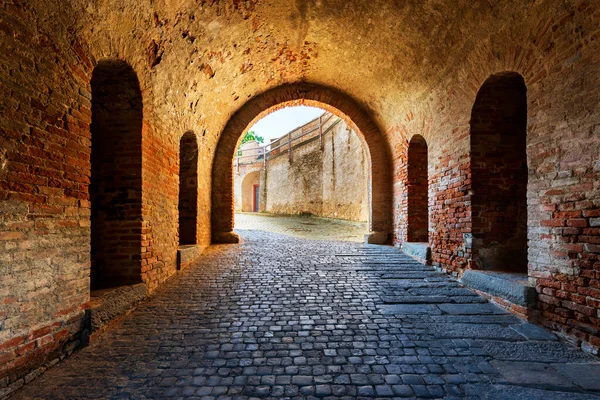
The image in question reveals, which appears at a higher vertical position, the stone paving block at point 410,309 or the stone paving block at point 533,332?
the stone paving block at point 410,309

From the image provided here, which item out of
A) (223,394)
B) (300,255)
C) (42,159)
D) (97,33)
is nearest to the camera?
(223,394)

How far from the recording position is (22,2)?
227 centimetres

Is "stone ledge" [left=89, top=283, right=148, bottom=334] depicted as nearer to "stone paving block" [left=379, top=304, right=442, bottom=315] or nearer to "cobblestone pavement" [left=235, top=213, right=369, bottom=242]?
"stone paving block" [left=379, top=304, right=442, bottom=315]

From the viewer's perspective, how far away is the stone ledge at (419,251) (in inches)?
219

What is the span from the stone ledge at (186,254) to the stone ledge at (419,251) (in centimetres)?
431

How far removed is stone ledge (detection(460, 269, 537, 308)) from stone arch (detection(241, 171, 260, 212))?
22.7 meters

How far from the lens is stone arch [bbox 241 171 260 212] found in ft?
86.1

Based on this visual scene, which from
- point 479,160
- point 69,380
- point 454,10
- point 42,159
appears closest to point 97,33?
point 42,159

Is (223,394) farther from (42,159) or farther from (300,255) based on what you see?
(300,255)

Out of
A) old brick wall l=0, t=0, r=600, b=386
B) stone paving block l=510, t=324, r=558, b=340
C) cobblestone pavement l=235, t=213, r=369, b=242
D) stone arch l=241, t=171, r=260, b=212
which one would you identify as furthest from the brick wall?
stone paving block l=510, t=324, r=558, b=340

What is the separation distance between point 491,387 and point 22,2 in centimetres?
440

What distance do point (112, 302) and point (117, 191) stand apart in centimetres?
142

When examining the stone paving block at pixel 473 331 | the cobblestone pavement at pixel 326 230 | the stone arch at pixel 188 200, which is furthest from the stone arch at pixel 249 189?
the stone paving block at pixel 473 331

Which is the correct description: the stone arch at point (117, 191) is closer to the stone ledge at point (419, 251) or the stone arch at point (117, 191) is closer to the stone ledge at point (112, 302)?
the stone ledge at point (112, 302)
